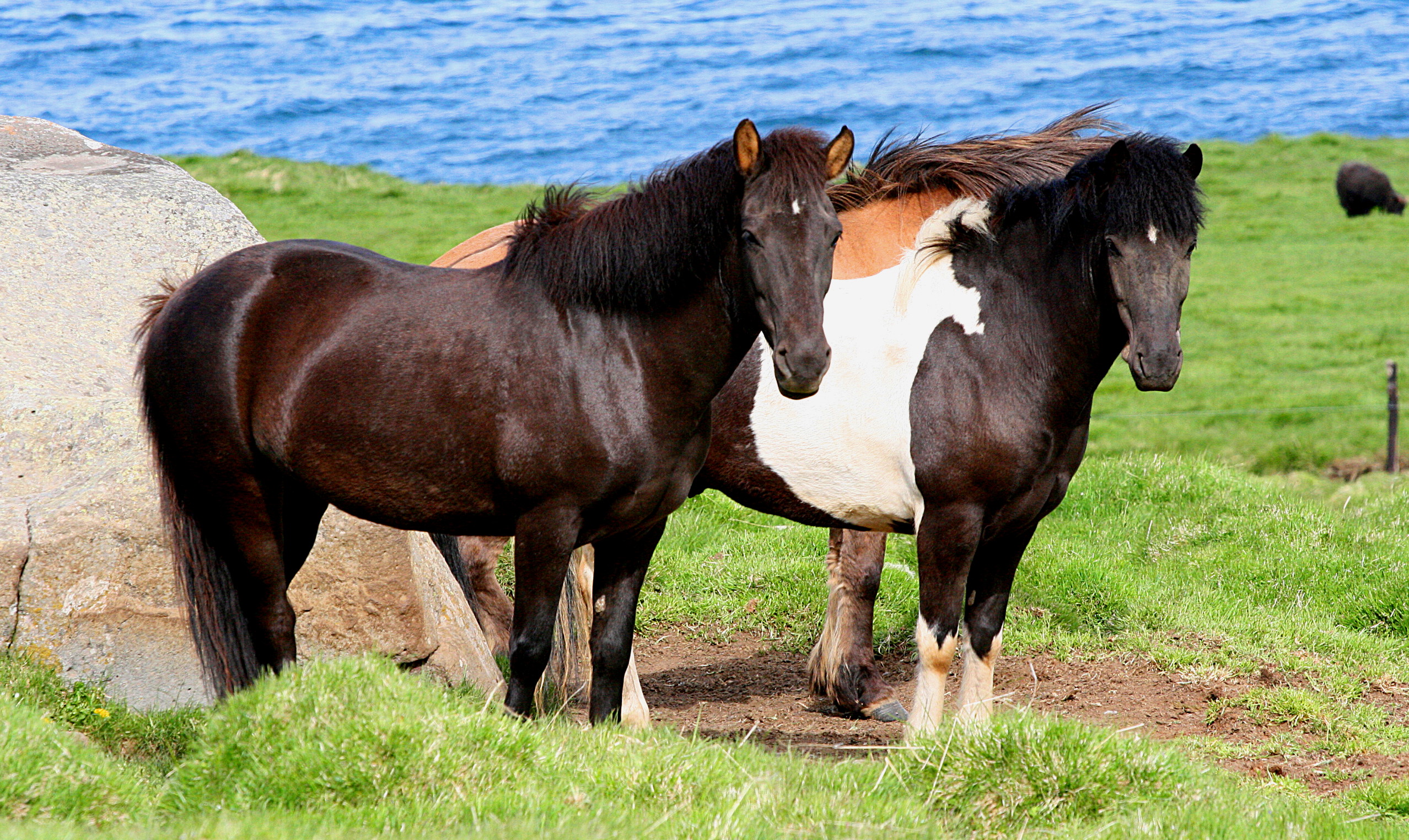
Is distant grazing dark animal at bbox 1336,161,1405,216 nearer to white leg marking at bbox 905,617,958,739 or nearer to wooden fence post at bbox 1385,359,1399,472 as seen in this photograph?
wooden fence post at bbox 1385,359,1399,472

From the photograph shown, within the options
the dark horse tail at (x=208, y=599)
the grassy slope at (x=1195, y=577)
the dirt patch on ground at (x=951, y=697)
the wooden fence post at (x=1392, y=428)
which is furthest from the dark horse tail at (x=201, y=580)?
the wooden fence post at (x=1392, y=428)

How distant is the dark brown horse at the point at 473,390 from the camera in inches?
135

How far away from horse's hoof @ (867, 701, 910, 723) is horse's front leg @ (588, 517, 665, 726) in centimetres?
173

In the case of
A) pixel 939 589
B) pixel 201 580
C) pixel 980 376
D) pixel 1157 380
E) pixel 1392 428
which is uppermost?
pixel 1157 380

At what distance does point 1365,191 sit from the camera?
27578mm

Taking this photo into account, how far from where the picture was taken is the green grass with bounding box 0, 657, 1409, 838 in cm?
264

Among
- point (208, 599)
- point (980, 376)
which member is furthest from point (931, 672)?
point (208, 599)

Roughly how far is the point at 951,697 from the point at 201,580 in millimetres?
2917

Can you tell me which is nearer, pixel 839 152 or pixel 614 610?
pixel 839 152

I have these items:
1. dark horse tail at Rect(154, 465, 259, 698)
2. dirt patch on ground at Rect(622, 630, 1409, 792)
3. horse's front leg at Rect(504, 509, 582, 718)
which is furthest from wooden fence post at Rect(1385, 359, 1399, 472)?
dark horse tail at Rect(154, 465, 259, 698)

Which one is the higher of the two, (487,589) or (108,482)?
(108,482)

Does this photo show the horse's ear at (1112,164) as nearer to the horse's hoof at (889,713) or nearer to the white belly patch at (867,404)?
the white belly patch at (867,404)

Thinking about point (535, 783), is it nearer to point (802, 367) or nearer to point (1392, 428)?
point (802, 367)

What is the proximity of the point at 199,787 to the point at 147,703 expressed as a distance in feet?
5.09
